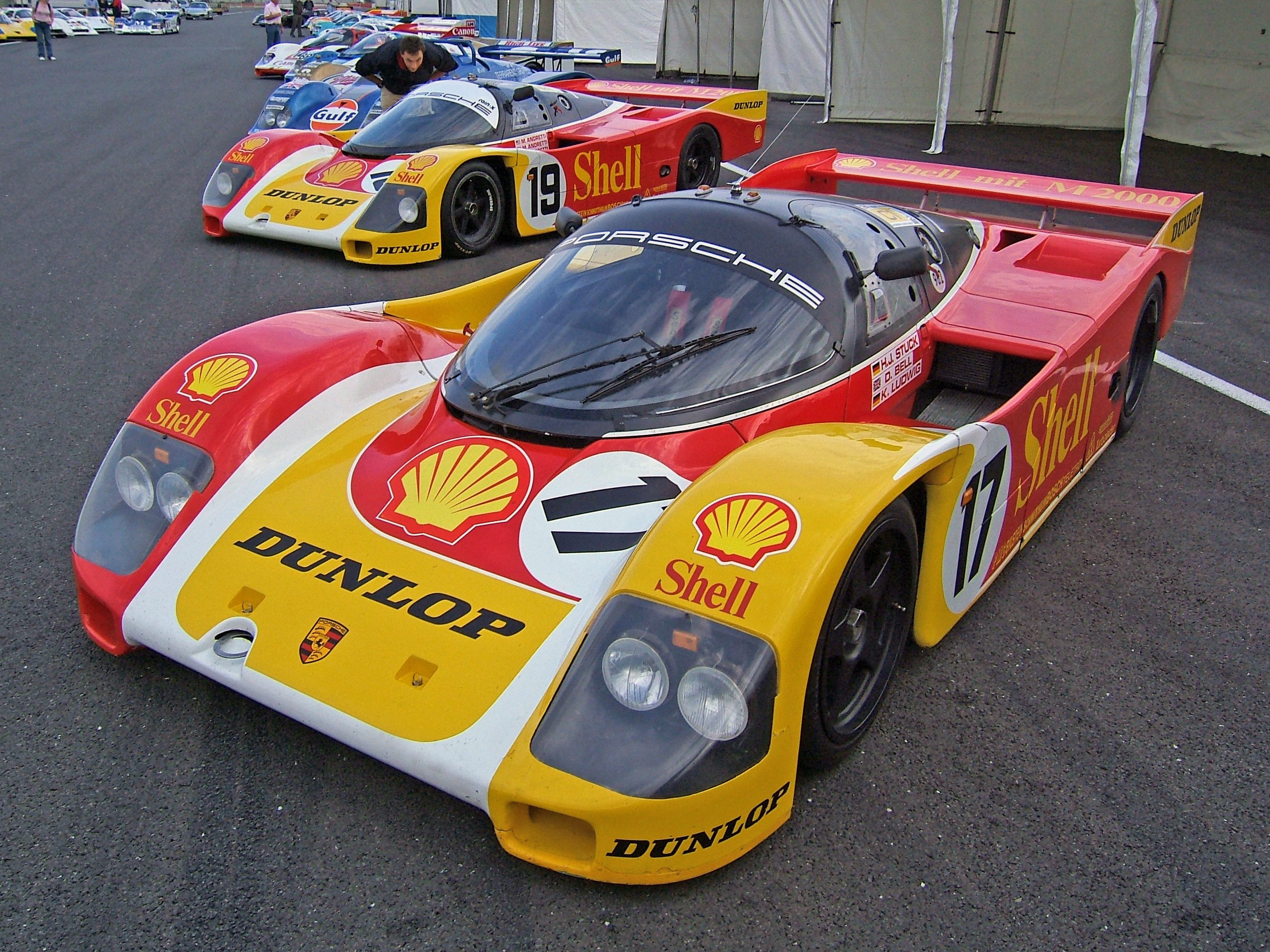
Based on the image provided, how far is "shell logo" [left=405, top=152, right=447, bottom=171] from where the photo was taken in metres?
6.84

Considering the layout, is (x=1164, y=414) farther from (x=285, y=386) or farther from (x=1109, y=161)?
(x=1109, y=161)

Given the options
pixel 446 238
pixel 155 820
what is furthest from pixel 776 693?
pixel 446 238

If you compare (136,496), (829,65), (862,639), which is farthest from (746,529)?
(829,65)

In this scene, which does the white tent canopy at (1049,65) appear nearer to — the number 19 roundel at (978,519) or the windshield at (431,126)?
the windshield at (431,126)

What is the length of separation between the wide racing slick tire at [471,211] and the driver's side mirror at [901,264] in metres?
4.54

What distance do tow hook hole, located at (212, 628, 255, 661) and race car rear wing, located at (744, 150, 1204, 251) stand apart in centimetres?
335

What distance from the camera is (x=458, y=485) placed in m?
2.62

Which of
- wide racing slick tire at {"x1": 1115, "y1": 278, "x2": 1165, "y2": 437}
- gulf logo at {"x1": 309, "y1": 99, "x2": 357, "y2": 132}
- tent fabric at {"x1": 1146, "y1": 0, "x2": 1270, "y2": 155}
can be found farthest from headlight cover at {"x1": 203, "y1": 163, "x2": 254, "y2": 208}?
tent fabric at {"x1": 1146, "y1": 0, "x2": 1270, "y2": 155}

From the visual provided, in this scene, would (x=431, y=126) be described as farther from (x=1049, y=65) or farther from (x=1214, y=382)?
(x=1049, y=65)

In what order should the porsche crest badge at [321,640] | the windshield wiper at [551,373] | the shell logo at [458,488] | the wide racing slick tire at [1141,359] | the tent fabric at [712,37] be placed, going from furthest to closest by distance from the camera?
the tent fabric at [712,37]
the wide racing slick tire at [1141,359]
the windshield wiper at [551,373]
the shell logo at [458,488]
the porsche crest badge at [321,640]

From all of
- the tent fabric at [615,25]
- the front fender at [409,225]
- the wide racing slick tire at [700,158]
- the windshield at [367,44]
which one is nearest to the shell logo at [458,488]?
the front fender at [409,225]

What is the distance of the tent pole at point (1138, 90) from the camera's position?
365 inches

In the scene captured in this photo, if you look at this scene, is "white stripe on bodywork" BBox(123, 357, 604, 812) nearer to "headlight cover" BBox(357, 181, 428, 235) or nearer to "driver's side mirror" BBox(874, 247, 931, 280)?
"driver's side mirror" BBox(874, 247, 931, 280)

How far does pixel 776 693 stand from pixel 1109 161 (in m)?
11.5
